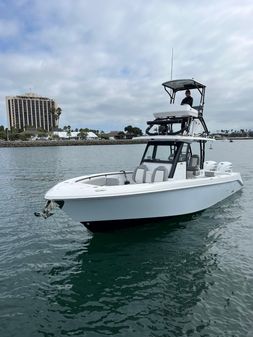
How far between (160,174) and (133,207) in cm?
204

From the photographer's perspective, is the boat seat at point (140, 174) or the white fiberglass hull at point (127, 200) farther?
the boat seat at point (140, 174)

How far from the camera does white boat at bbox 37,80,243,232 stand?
8438 millimetres

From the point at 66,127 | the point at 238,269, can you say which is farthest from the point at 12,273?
the point at 66,127

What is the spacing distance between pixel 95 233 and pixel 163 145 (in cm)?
442

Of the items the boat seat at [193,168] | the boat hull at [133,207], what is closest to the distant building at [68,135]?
the boat seat at [193,168]

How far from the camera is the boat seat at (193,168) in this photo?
41.0ft

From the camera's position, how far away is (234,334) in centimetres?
518

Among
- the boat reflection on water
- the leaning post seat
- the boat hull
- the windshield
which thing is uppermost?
the windshield

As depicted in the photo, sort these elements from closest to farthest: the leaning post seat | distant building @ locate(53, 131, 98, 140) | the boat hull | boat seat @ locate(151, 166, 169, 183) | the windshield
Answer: the boat hull, boat seat @ locate(151, 166, 169, 183), the windshield, the leaning post seat, distant building @ locate(53, 131, 98, 140)

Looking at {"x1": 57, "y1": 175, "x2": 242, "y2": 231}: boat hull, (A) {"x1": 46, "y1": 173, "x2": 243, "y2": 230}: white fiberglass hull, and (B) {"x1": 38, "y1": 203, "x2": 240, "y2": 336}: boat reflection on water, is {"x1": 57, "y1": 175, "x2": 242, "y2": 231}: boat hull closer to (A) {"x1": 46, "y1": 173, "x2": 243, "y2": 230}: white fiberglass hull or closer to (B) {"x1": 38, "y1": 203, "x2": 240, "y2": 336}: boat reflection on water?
(A) {"x1": 46, "y1": 173, "x2": 243, "y2": 230}: white fiberglass hull

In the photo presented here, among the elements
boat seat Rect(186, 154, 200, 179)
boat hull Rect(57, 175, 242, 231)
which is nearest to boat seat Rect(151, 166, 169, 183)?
boat hull Rect(57, 175, 242, 231)

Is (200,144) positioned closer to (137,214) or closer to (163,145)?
(163,145)

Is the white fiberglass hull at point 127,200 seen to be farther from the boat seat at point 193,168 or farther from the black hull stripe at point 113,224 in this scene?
the boat seat at point 193,168

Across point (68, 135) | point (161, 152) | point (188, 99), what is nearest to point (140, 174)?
point (161, 152)
